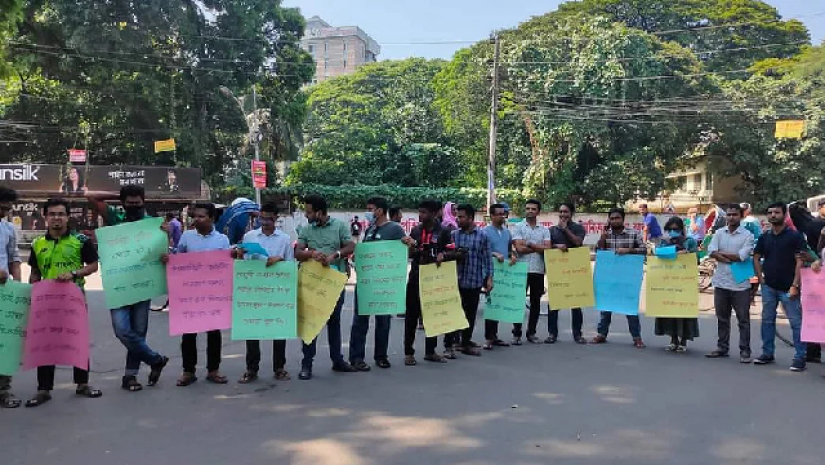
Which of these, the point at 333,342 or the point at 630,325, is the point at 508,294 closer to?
the point at 630,325

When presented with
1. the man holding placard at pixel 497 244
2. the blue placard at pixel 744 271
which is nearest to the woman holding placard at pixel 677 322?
the blue placard at pixel 744 271

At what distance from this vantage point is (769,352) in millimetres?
6898

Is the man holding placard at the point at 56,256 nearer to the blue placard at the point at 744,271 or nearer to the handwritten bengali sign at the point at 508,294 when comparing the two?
the handwritten bengali sign at the point at 508,294

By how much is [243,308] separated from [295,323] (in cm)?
49

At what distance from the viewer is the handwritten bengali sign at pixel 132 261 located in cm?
552

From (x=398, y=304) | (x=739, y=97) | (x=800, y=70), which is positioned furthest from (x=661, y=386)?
(x=800, y=70)

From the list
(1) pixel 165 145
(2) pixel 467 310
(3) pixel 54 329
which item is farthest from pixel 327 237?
(1) pixel 165 145

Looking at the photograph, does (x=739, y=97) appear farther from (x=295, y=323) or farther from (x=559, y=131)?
(x=295, y=323)

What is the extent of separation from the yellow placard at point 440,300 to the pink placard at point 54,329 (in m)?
3.21

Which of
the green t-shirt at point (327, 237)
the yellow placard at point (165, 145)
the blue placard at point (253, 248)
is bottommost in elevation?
the blue placard at point (253, 248)

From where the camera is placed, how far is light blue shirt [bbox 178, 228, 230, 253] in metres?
5.94

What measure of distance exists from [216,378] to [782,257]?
581cm

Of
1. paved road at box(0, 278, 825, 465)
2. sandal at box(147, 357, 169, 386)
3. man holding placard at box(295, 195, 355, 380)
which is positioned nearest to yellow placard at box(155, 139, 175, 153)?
paved road at box(0, 278, 825, 465)

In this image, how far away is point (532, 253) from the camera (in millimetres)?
8102
